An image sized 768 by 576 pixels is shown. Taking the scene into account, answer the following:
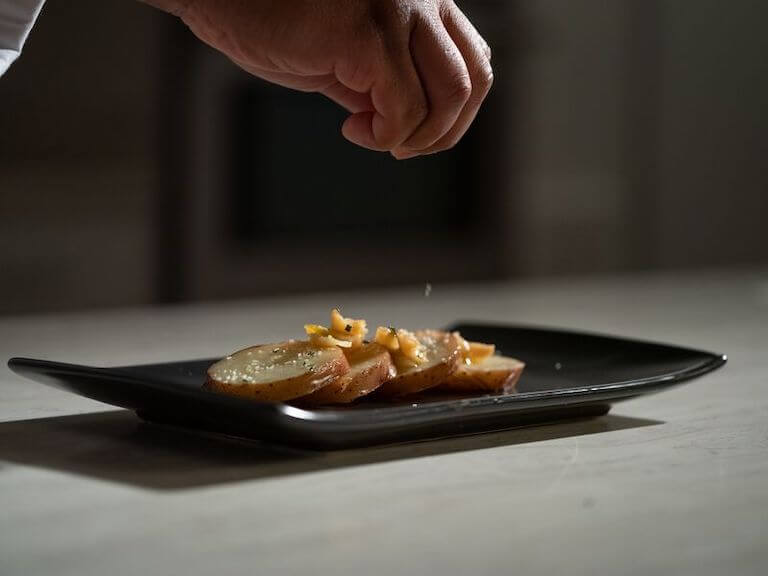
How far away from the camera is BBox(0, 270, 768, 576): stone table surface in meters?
0.61

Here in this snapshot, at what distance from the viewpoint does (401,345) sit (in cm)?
98

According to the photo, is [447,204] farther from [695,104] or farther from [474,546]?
[474,546]

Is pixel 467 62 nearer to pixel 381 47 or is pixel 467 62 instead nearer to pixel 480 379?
pixel 381 47

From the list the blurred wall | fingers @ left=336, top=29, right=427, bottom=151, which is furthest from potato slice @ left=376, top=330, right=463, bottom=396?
the blurred wall

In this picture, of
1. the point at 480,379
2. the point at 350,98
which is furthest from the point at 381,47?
the point at 480,379

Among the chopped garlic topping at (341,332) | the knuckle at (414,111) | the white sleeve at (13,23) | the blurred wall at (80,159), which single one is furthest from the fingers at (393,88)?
the blurred wall at (80,159)

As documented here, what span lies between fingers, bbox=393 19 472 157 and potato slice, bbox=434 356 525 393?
0.22 meters

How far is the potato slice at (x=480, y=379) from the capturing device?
40.5 inches

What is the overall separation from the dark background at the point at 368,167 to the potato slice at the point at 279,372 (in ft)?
8.35

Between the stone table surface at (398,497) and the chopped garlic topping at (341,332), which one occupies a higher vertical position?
the chopped garlic topping at (341,332)

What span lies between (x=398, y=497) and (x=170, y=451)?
19cm

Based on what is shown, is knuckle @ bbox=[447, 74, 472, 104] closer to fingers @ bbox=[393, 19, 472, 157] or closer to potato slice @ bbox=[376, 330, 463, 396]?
fingers @ bbox=[393, 19, 472, 157]

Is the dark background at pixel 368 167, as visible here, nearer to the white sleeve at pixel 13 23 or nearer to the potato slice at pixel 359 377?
the white sleeve at pixel 13 23

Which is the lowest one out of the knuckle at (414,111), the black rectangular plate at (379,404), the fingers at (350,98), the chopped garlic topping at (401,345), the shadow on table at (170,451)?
the shadow on table at (170,451)
